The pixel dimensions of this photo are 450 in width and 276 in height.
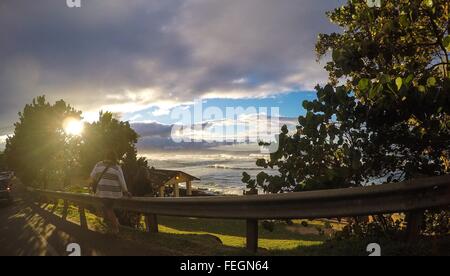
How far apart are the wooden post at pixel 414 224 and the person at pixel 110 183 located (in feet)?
19.9

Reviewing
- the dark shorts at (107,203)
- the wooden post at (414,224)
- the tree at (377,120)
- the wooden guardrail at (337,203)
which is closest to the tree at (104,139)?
the dark shorts at (107,203)

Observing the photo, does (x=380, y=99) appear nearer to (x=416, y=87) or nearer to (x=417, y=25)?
(x=416, y=87)

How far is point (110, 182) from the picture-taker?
9.52 meters

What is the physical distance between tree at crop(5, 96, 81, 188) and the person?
107ft

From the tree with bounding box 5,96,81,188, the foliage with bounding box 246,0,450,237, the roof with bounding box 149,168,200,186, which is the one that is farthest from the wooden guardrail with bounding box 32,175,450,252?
the roof with bounding box 149,168,200,186

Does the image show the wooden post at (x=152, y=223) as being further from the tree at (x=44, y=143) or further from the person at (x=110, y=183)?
the tree at (x=44, y=143)

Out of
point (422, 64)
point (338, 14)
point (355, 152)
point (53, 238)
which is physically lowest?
point (53, 238)

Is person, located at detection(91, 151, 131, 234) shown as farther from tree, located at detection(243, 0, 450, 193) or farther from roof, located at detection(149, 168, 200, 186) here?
roof, located at detection(149, 168, 200, 186)

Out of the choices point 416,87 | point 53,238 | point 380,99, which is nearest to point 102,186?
point 53,238

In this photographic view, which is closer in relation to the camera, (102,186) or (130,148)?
(102,186)

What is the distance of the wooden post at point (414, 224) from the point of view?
17.8ft

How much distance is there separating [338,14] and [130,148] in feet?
88.7

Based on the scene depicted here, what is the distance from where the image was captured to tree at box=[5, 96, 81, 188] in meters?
39.9

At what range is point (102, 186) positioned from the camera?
9539 millimetres
